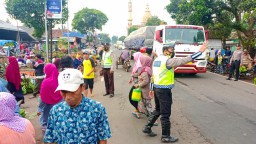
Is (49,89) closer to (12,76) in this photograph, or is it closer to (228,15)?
(12,76)

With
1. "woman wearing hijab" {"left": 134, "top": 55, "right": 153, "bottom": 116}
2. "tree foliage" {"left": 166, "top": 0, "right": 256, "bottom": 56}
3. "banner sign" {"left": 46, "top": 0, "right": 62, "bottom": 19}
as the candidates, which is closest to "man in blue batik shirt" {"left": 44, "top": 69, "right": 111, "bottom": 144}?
"woman wearing hijab" {"left": 134, "top": 55, "right": 153, "bottom": 116}

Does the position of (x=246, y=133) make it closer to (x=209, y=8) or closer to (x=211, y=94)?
(x=211, y=94)

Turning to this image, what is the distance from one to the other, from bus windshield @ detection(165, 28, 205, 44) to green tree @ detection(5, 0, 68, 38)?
18958 mm

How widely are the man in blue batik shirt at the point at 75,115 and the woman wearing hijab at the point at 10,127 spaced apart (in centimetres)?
33

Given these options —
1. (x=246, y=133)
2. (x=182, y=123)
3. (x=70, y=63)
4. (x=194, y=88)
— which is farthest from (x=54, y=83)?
(x=194, y=88)

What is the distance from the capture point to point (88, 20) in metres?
62.9

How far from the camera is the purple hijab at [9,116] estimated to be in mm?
2293

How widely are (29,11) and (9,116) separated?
30940 millimetres

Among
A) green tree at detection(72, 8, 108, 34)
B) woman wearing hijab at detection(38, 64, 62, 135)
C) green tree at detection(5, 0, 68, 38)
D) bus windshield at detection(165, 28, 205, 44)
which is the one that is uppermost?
green tree at detection(72, 8, 108, 34)

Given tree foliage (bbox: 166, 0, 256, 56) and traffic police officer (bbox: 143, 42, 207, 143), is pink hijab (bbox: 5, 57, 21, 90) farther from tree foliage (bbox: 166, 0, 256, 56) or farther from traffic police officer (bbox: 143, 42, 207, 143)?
tree foliage (bbox: 166, 0, 256, 56)

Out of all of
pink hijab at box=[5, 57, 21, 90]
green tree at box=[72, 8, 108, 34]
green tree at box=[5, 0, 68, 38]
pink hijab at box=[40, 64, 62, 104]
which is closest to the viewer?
pink hijab at box=[40, 64, 62, 104]

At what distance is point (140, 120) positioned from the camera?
6.23m

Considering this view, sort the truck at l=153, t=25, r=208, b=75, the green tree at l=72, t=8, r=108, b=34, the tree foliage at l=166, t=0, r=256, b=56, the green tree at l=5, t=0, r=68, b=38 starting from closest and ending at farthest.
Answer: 1. the truck at l=153, t=25, r=208, b=75
2. the tree foliage at l=166, t=0, r=256, b=56
3. the green tree at l=5, t=0, r=68, b=38
4. the green tree at l=72, t=8, r=108, b=34

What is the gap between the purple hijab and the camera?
229 cm
